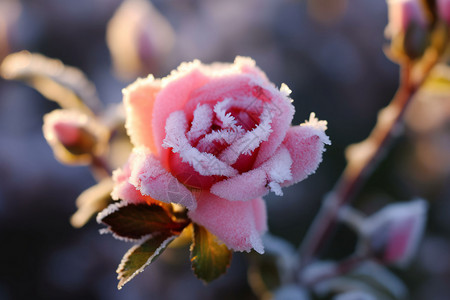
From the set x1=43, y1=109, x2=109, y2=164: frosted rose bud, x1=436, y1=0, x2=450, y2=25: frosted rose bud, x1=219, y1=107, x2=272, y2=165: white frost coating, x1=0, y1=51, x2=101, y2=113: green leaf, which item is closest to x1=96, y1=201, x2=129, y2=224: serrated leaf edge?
x1=219, y1=107, x2=272, y2=165: white frost coating

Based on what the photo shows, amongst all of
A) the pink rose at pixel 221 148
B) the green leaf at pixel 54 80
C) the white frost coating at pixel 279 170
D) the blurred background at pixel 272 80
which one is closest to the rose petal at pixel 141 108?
the pink rose at pixel 221 148

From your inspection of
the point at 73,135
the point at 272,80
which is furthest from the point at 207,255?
the point at 272,80

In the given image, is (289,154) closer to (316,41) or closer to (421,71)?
(421,71)

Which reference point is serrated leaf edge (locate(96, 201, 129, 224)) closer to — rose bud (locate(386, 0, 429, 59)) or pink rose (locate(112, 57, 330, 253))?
pink rose (locate(112, 57, 330, 253))

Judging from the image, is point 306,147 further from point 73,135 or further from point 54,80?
point 54,80

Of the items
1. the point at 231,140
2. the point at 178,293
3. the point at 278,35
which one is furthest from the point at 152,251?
the point at 278,35

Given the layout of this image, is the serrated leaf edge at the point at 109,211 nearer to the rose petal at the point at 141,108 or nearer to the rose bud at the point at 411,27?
the rose petal at the point at 141,108
